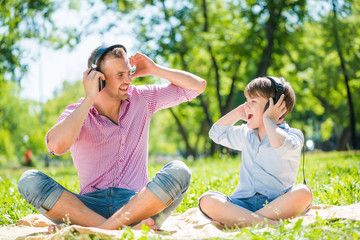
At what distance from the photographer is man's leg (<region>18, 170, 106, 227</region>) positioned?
9.86 ft

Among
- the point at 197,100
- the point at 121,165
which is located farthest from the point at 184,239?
the point at 197,100

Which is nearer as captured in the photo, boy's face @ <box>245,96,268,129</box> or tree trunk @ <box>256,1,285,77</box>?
boy's face @ <box>245,96,268,129</box>

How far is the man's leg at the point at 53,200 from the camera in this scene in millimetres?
3004

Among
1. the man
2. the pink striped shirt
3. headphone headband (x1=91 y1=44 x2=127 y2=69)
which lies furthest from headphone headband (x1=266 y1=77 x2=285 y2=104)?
headphone headband (x1=91 y1=44 x2=127 y2=69)

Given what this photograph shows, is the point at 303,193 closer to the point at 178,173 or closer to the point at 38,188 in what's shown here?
the point at 178,173

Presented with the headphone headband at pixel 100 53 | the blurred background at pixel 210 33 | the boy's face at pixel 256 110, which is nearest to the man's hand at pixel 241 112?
the boy's face at pixel 256 110

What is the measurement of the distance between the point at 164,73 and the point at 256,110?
89cm

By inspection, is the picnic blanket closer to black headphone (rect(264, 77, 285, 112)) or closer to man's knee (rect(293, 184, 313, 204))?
man's knee (rect(293, 184, 313, 204))

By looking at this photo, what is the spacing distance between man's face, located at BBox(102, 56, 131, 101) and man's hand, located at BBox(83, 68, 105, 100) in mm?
106

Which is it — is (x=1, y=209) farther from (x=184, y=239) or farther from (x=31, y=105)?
(x=31, y=105)

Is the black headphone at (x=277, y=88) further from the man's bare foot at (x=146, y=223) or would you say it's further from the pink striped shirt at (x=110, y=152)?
the man's bare foot at (x=146, y=223)

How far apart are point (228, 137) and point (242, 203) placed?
67 centimetres

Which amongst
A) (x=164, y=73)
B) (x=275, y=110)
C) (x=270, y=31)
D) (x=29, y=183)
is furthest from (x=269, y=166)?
(x=270, y=31)

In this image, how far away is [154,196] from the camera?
2943mm
